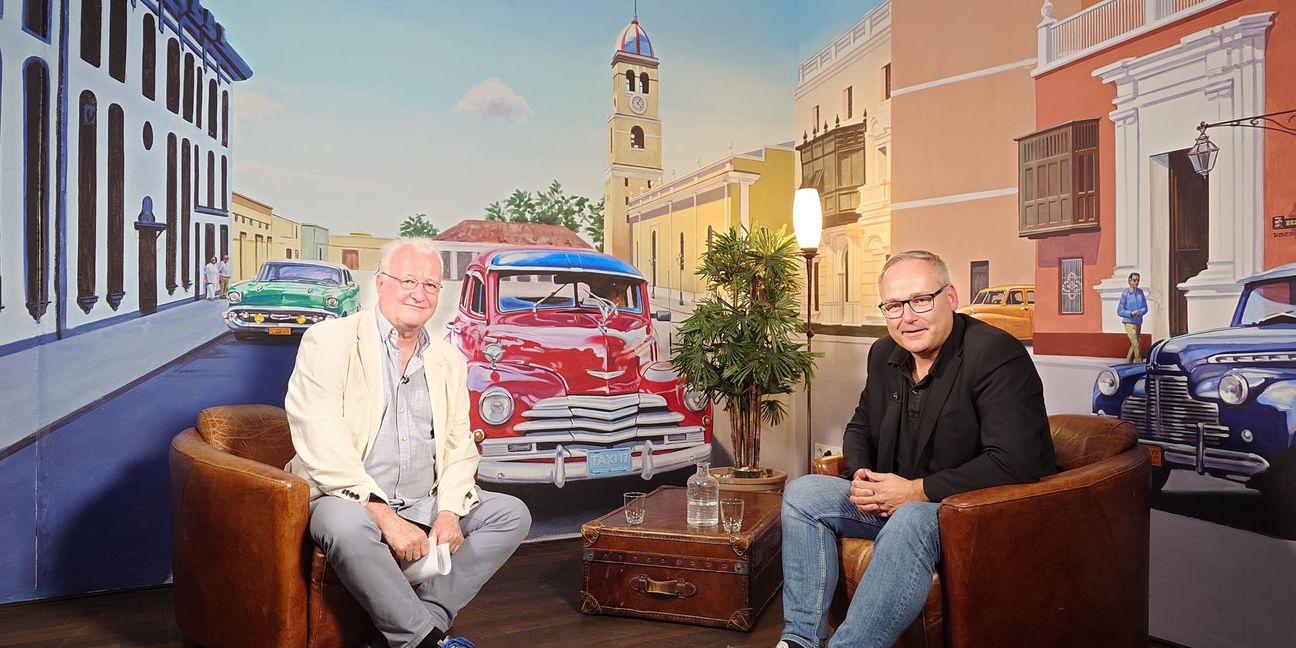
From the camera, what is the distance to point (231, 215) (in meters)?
3.61

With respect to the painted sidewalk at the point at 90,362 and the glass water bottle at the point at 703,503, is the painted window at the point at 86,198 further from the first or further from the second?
the glass water bottle at the point at 703,503

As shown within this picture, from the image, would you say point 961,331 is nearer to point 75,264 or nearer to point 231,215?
point 231,215

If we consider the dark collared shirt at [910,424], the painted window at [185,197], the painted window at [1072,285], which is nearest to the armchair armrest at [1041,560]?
the dark collared shirt at [910,424]

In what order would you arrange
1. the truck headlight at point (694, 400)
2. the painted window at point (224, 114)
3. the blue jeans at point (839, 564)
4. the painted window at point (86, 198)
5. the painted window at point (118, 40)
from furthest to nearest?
1. the truck headlight at point (694, 400)
2. the painted window at point (224, 114)
3. the painted window at point (118, 40)
4. the painted window at point (86, 198)
5. the blue jeans at point (839, 564)

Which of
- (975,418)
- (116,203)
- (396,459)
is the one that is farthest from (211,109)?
(975,418)

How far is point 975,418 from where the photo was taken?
2287 millimetres

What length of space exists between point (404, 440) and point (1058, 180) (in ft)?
9.24

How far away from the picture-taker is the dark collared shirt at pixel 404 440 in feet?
8.34

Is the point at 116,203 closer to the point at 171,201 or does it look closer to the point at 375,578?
the point at 171,201

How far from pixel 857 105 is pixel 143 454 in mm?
3994

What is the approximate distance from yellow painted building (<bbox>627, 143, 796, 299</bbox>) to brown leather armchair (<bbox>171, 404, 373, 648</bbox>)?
255 cm

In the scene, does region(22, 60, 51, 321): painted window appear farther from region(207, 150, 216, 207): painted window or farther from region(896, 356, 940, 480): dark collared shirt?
region(896, 356, 940, 480): dark collared shirt

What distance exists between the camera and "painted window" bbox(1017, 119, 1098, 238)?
3.17 m

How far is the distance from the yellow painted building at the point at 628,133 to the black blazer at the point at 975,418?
2264 mm
